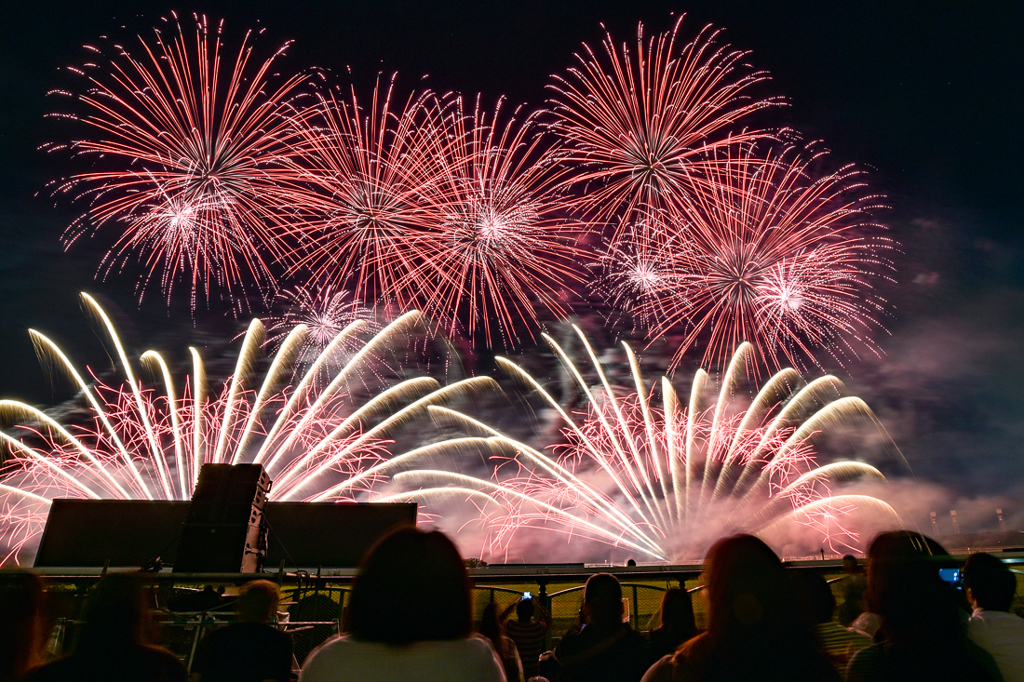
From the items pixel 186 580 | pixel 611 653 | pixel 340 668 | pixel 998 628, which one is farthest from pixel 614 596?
pixel 186 580

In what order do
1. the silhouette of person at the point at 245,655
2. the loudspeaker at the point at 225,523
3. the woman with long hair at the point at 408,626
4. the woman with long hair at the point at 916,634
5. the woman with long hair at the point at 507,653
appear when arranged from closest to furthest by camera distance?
the woman with long hair at the point at 408,626, the woman with long hair at the point at 916,634, the silhouette of person at the point at 245,655, the woman with long hair at the point at 507,653, the loudspeaker at the point at 225,523

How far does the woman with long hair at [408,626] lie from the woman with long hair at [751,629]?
92 cm

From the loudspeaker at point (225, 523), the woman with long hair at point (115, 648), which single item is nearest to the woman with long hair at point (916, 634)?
the woman with long hair at point (115, 648)

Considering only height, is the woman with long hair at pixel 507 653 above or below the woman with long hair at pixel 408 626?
below

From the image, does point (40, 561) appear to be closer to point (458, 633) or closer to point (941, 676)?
point (458, 633)

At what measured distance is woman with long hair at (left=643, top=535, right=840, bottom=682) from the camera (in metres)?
2.52

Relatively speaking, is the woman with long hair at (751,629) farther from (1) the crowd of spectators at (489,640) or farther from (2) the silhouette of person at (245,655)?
(2) the silhouette of person at (245,655)

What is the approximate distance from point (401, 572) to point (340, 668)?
1.42 feet

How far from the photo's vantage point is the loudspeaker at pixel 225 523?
10.8m

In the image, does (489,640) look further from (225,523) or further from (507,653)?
(225,523)

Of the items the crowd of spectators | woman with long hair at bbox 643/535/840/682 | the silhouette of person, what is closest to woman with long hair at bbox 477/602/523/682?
the silhouette of person

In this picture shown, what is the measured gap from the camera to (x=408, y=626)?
2.48 m

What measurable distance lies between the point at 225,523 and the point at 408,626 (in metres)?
10.1

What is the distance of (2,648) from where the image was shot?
3.29 meters
